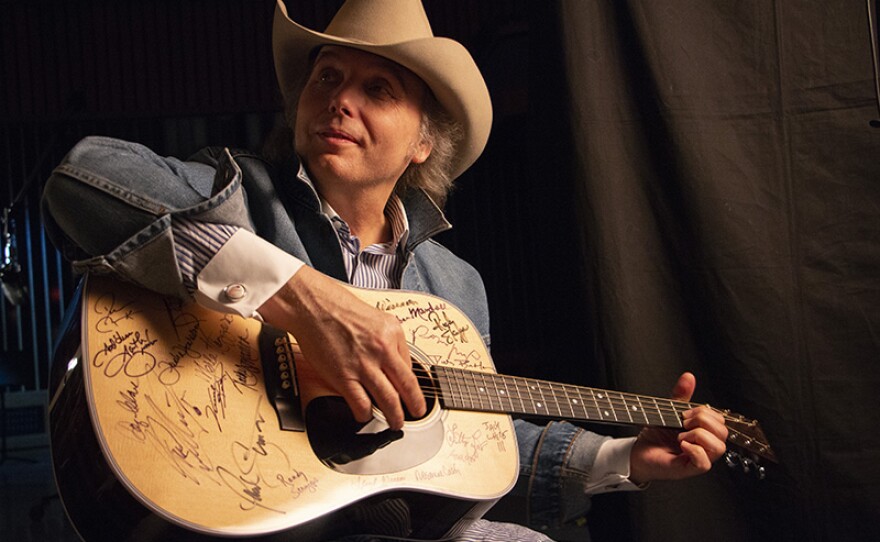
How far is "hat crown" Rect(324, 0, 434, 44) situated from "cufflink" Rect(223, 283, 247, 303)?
77cm

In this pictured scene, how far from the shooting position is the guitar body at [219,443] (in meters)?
1.12

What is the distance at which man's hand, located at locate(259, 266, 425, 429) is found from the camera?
130 centimetres

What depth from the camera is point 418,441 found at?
140cm

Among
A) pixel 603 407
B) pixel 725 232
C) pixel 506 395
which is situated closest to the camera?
pixel 506 395

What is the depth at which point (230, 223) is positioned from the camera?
1.29m

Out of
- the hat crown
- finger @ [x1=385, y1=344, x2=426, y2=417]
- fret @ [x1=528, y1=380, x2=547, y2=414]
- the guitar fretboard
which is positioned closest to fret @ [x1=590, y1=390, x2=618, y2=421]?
the guitar fretboard

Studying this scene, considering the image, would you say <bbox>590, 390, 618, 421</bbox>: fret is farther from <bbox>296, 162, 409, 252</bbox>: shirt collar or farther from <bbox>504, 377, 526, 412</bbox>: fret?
<bbox>296, 162, 409, 252</bbox>: shirt collar

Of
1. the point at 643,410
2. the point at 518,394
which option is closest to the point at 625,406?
the point at 643,410

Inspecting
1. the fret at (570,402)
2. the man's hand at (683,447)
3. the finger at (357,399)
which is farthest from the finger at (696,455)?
the finger at (357,399)

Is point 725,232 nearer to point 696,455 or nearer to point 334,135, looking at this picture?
point 696,455

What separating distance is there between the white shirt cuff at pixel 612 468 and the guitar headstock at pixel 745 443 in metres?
0.20

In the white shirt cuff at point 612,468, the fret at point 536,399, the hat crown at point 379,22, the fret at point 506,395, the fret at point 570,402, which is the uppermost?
the hat crown at point 379,22

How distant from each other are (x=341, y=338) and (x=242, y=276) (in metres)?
0.18

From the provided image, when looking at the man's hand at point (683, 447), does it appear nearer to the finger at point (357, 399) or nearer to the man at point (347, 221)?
the man at point (347, 221)
